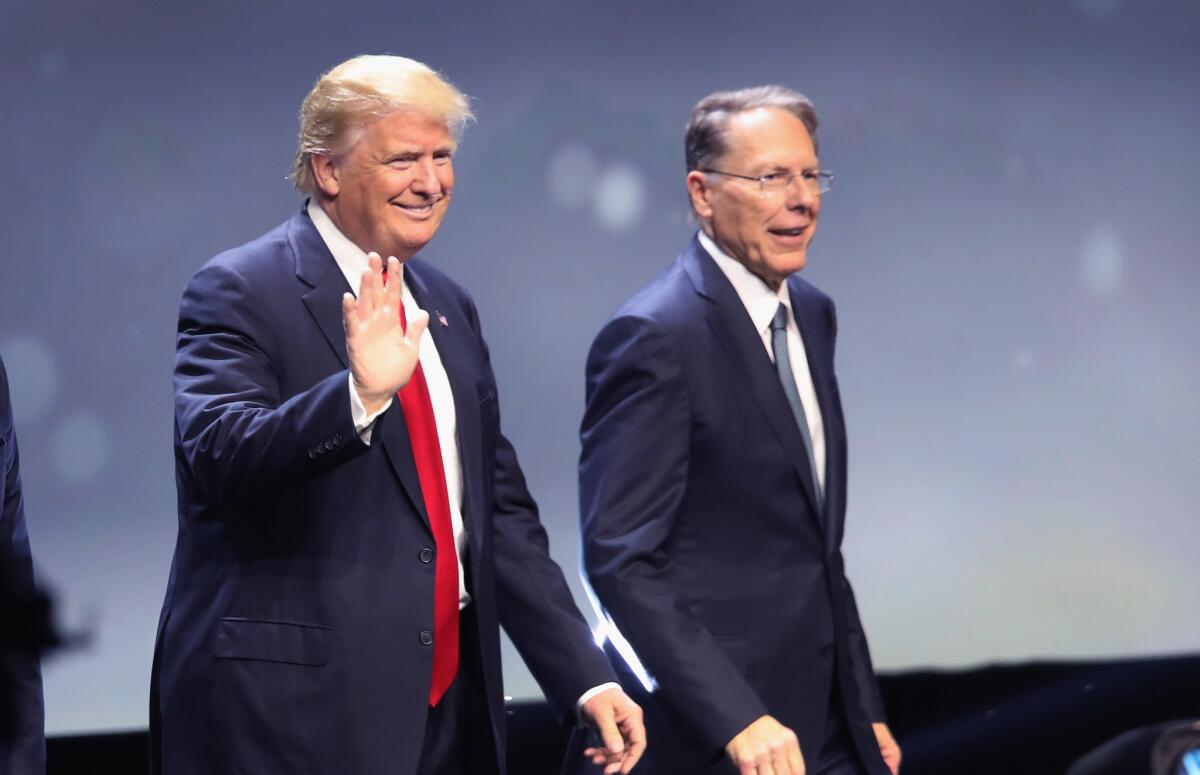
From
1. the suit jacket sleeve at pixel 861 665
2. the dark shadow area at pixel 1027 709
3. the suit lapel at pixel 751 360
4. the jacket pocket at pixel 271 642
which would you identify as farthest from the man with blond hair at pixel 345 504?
the dark shadow area at pixel 1027 709

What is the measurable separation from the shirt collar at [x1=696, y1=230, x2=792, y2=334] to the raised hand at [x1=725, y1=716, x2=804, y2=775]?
675mm

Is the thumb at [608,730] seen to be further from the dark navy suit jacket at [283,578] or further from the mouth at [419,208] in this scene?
the mouth at [419,208]

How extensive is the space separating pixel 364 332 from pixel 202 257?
222cm

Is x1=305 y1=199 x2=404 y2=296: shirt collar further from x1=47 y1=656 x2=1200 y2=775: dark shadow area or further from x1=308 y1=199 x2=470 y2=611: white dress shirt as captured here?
x1=47 y1=656 x2=1200 y2=775: dark shadow area

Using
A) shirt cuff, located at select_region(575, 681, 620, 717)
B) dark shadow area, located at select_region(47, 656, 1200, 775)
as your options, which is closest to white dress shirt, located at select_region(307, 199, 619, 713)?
shirt cuff, located at select_region(575, 681, 620, 717)

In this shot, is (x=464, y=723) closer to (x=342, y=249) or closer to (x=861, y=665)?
(x=342, y=249)

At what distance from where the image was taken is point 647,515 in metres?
2.51

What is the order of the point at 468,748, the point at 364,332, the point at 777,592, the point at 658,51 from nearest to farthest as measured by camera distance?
the point at 364,332, the point at 468,748, the point at 777,592, the point at 658,51

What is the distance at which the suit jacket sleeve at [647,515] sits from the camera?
2414mm

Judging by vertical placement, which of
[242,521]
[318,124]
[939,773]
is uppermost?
[318,124]

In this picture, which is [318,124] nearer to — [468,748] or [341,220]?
[341,220]

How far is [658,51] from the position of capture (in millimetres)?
4441

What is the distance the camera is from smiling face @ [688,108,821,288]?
2744 mm

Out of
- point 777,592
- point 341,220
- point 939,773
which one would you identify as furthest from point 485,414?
point 939,773
